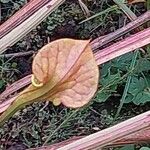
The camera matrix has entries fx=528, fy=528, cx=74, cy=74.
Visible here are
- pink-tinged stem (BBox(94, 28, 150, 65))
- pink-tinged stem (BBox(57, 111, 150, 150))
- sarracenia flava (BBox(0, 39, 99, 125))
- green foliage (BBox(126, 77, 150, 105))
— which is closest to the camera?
sarracenia flava (BBox(0, 39, 99, 125))

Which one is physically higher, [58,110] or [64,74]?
[64,74]

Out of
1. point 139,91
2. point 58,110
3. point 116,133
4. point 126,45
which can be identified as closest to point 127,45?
point 126,45

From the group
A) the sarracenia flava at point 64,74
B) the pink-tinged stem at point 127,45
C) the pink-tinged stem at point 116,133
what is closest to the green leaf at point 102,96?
the pink-tinged stem at point 127,45

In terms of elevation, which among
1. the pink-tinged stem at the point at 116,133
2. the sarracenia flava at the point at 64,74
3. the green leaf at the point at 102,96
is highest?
the sarracenia flava at the point at 64,74

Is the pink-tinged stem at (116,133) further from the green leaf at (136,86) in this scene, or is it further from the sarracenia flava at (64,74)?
the green leaf at (136,86)

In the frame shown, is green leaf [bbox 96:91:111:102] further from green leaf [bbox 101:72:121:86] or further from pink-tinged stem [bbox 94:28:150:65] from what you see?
pink-tinged stem [bbox 94:28:150:65]

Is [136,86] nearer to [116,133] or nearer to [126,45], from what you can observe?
[126,45]

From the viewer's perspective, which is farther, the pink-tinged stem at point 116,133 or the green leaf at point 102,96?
the green leaf at point 102,96

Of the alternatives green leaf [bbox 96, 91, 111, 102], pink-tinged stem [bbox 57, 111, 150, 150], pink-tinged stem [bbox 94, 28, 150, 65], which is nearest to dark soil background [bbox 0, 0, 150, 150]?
green leaf [bbox 96, 91, 111, 102]

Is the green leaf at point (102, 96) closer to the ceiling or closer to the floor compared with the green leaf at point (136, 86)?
closer to the ceiling
